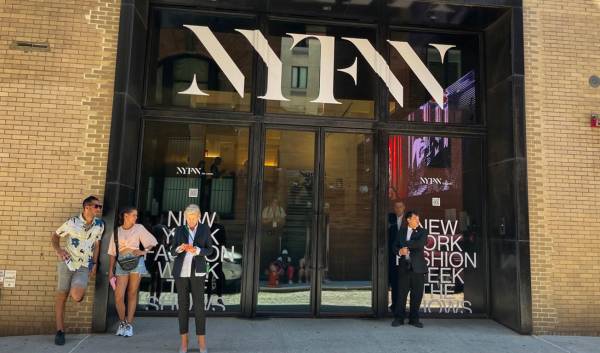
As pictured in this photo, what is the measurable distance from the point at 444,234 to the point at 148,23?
19.8 feet

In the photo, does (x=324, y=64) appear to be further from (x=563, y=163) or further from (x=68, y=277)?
(x=68, y=277)

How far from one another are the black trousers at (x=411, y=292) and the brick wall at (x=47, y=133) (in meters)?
4.39

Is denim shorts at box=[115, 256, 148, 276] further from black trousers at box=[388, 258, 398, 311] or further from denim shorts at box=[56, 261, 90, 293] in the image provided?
black trousers at box=[388, 258, 398, 311]

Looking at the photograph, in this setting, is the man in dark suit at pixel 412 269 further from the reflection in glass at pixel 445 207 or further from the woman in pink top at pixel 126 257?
the woman in pink top at pixel 126 257

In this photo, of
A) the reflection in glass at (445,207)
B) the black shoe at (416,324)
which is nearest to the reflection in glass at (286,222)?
the reflection in glass at (445,207)

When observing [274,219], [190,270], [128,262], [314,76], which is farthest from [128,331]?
[314,76]

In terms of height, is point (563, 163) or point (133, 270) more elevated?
point (563, 163)

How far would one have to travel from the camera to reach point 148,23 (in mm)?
7328

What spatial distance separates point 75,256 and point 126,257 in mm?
597

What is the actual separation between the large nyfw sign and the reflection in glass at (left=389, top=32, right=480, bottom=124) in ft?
0.26

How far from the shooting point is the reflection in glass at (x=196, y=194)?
273 inches

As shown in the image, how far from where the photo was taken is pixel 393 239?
7.28 m

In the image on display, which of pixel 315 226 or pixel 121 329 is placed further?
pixel 315 226

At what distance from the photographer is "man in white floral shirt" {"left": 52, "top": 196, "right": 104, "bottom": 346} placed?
5.52 metres
